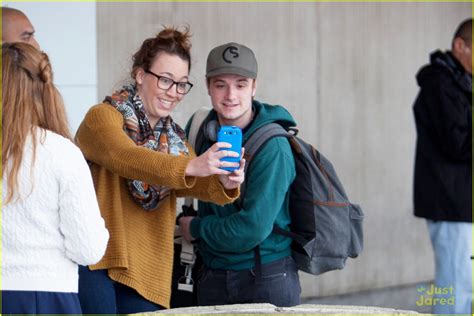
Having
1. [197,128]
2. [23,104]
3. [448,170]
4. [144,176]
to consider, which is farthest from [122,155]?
[448,170]

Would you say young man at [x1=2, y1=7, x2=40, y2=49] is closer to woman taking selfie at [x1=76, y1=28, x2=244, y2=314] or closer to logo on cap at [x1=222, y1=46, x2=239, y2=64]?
woman taking selfie at [x1=76, y1=28, x2=244, y2=314]

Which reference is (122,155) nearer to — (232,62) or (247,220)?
(247,220)

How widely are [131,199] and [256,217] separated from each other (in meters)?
0.52

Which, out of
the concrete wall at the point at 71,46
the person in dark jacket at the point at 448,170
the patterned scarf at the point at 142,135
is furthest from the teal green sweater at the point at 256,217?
the person in dark jacket at the point at 448,170

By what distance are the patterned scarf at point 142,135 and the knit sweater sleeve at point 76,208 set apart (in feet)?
2.21

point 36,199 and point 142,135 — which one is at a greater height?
point 142,135

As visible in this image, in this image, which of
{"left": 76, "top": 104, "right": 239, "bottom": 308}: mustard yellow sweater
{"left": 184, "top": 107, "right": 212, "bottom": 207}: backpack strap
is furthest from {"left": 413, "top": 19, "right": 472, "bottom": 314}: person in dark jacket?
{"left": 76, "top": 104, "right": 239, "bottom": 308}: mustard yellow sweater

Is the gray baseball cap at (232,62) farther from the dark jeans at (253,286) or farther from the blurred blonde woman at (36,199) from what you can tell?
the blurred blonde woman at (36,199)

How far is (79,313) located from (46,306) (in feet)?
0.48

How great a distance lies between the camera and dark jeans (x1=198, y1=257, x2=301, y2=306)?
397cm

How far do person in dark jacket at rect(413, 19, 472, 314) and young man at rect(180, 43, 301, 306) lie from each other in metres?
1.60

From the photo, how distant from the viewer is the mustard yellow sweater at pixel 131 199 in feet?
11.3

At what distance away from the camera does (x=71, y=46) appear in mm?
5387

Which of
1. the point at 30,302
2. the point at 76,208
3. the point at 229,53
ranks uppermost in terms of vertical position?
the point at 229,53
